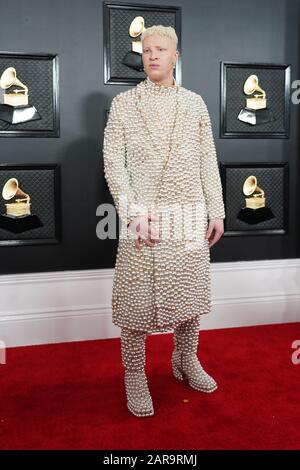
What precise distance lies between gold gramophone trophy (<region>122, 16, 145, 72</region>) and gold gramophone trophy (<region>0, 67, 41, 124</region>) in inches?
22.5

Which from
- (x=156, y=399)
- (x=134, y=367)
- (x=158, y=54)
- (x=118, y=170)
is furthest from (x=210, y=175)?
(x=156, y=399)

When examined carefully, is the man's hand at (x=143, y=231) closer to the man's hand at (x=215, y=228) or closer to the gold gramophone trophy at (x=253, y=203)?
the man's hand at (x=215, y=228)

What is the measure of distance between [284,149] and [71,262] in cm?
144

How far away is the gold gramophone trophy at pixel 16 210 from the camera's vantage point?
9.27 ft

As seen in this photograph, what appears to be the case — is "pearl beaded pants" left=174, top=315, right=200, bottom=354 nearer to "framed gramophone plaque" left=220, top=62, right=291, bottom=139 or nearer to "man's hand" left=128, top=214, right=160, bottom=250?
"man's hand" left=128, top=214, right=160, bottom=250

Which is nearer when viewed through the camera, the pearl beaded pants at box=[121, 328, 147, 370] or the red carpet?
the red carpet

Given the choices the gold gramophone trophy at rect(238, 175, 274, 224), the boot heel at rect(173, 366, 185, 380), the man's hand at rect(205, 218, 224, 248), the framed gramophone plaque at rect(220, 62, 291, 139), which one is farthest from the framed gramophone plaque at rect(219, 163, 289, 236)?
the boot heel at rect(173, 366, 185, 380)

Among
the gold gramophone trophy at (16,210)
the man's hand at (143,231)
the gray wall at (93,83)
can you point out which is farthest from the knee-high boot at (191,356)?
the gold gramophone trophy at (16,210)

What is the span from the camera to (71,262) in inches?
117

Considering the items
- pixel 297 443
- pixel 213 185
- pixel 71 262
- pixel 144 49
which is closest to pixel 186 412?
pixel 297 443

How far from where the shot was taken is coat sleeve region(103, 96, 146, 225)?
2002 mm

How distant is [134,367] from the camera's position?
2148 mm

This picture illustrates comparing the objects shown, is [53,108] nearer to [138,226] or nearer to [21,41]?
[21,41]

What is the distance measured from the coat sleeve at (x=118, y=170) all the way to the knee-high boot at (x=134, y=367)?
47cm
